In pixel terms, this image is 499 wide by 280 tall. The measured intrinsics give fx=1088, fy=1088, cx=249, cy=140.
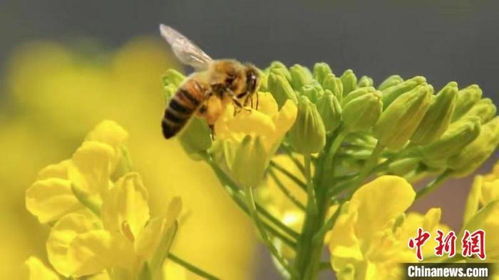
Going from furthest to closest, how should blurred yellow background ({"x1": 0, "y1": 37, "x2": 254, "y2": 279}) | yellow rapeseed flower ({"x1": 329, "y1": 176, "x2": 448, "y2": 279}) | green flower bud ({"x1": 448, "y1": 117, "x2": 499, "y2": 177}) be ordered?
blurred yellow background ({"x1": 0, "y1": 37, "x2": 254, "y2": 279})
green flower bud ({"x1": 448, "y1": 117, "x2": 499, "y2": 177})
yellow rapeseed flower ({"x1": 329, "y1": 176, "x2": 448, "y2": 279})

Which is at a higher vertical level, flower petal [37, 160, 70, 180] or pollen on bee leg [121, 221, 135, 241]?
flower petal [37, 160, 70, 180]

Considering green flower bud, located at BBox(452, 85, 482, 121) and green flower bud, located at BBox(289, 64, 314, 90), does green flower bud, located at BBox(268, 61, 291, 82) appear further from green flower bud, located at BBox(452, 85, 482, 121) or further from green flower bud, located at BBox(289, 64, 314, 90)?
green flower bud, located at BBox(452, 85, 482, 121)

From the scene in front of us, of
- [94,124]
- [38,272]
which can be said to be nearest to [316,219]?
[38,272]

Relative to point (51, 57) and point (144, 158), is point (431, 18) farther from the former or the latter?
point (144, 158)

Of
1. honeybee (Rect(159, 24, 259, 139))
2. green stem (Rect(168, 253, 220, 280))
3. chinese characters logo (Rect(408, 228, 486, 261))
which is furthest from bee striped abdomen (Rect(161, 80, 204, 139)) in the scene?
chinese characters logo (Rect(408, 228, 486, 261))

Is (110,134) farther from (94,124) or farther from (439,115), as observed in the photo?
(94,124)

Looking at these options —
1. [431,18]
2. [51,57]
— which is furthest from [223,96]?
[431,18]

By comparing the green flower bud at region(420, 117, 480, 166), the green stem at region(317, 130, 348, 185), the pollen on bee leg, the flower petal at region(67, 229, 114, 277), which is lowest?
the flower petal at region(67, 229, 114, 277)
